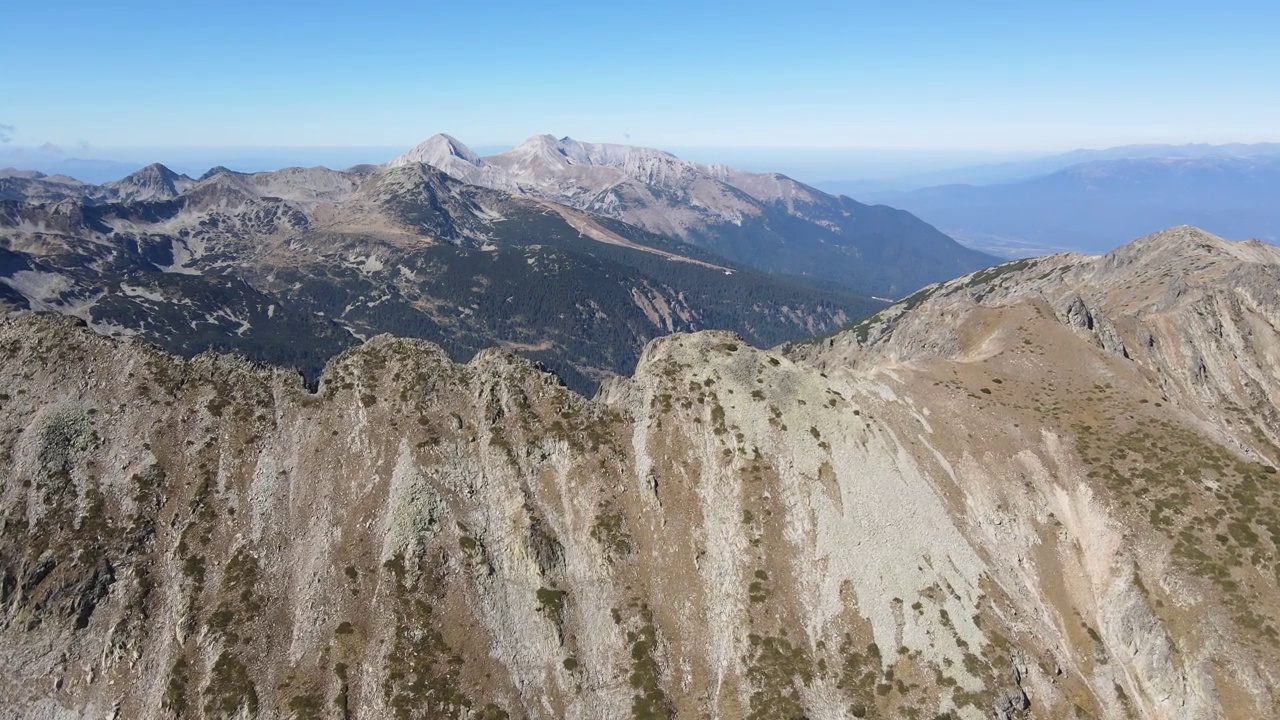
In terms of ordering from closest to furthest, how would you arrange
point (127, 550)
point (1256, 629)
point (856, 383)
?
point (1256, 629)
point (127, 550)
point (856, 383)

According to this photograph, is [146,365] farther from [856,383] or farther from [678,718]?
[856,383]

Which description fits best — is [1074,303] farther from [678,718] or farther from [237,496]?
[237,496]

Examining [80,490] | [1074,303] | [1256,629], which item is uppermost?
[1074,303]

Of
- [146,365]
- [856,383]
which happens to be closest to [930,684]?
[856,383]

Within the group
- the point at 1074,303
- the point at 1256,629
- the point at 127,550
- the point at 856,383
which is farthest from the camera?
the point at 1074,303

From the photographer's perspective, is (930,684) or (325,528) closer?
(930,684)

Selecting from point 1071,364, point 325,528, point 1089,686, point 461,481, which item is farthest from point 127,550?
point 1071,364

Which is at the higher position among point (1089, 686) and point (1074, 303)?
point (1074, 303)
